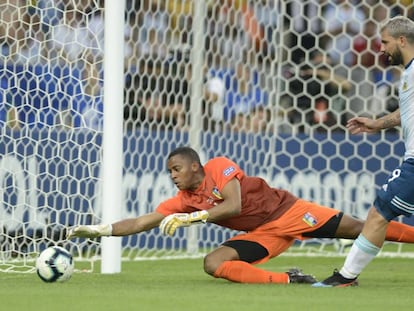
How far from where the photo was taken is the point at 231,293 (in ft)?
22.3

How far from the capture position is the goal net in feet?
32.6

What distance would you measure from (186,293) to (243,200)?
132cm

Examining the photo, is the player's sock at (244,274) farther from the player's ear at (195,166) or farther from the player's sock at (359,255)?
the player's ear at (195,166)

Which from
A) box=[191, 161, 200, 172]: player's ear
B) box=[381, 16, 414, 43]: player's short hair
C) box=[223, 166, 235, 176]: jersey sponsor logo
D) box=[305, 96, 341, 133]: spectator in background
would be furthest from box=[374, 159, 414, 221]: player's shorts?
box=[305, 96, 341, 133]: spectator in background

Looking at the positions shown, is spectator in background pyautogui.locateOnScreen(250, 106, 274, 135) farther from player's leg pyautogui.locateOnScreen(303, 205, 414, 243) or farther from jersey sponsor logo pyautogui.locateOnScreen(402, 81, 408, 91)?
jersey sponsor logo pyautogui.locateOnScreen(402, 81, 408, 91)

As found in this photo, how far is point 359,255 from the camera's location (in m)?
7.14

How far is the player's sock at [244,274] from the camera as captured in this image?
299 inches

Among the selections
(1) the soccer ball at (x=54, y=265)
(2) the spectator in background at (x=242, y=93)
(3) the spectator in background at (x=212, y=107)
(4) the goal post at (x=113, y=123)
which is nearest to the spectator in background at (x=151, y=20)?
(3) the spectator in background at (x=212, y=107)

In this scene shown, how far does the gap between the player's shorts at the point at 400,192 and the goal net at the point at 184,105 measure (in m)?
3.20

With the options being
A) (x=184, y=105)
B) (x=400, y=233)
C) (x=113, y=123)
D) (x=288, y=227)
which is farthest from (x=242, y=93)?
(x=400, y=233)

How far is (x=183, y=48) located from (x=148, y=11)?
2.55ft

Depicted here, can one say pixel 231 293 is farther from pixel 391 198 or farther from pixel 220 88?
pixel 220 88

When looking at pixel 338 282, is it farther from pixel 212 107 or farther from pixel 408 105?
pixel 212 107

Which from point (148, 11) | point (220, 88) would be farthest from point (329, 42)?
point (148, 11)
